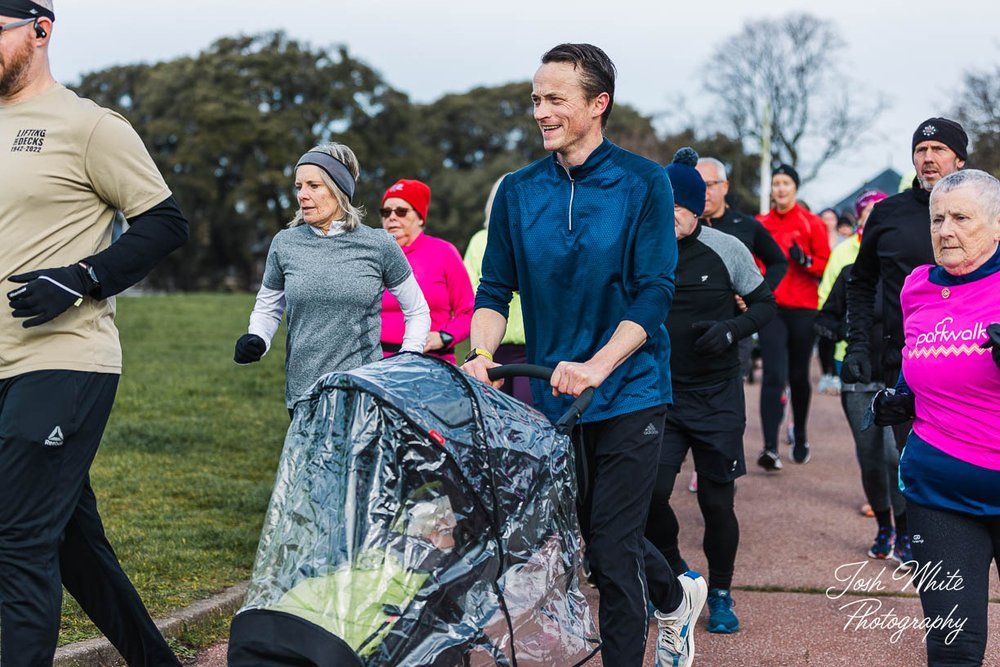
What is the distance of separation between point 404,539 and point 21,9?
6.71 ft

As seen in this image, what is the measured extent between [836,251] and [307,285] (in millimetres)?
4871

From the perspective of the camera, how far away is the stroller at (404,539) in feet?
9.21

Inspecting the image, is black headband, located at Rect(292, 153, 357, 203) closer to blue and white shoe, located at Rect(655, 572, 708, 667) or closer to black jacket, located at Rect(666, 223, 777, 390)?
black jacket, located at Rect(666, 223, 777, 390)

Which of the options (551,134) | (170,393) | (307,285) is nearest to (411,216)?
(307,285)

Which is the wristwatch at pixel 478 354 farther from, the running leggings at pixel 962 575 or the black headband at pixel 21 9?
the black headband at pixel 21 9

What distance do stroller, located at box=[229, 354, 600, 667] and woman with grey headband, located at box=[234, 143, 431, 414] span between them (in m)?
1.99

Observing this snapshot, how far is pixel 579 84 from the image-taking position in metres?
3.90

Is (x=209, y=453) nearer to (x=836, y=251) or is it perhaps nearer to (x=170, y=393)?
(x=170, y=393)

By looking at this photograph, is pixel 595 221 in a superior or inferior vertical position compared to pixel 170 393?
superior

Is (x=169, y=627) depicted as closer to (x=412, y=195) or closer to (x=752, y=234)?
(x=412, y=195)

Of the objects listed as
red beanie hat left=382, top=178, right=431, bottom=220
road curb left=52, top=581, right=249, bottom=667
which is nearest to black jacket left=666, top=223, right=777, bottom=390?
red beanie hat left=382, top=178, right=431, bottom=220

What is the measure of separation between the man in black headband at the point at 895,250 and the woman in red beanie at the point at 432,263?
208 centimetres

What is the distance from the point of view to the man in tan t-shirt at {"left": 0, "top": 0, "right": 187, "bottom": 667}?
3.57 m

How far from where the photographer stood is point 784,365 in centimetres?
1010
